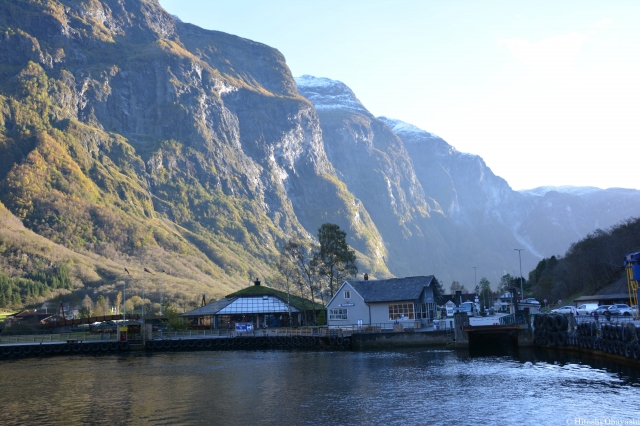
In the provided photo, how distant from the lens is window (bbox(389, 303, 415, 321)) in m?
95.2

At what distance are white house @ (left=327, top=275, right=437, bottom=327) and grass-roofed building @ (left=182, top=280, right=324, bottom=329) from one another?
21.2 metres

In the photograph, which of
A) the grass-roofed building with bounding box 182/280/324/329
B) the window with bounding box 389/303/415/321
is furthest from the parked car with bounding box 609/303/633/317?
the grass-roofed building with bounding box 182/280/324/329

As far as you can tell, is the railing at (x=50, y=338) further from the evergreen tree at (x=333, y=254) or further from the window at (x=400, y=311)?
the window at (x=400, y=311)

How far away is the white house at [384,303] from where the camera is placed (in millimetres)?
95500

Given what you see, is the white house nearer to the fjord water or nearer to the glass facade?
the fjord water

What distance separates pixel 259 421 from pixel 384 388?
1364 centimetres

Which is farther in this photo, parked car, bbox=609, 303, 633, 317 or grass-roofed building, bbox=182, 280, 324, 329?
grass-roofed building, bbox=182, 280, 324, 329

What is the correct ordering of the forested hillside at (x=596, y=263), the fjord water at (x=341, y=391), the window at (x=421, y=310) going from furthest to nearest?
the forested hillside at (x=596, y=263) < the window at (x=421, y=310) < the fjord water at (x=341, y=391)

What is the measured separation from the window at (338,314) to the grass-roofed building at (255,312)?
19.0m

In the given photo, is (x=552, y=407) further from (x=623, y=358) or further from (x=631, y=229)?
(x=631, y=229)

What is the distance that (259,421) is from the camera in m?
39.6

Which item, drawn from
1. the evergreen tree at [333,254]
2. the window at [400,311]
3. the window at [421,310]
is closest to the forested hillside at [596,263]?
the window at [421,310]

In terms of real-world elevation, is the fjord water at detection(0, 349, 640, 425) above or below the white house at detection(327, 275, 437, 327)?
below

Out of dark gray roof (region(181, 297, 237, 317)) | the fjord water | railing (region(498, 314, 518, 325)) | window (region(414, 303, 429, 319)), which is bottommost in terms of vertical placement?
the fjord water
